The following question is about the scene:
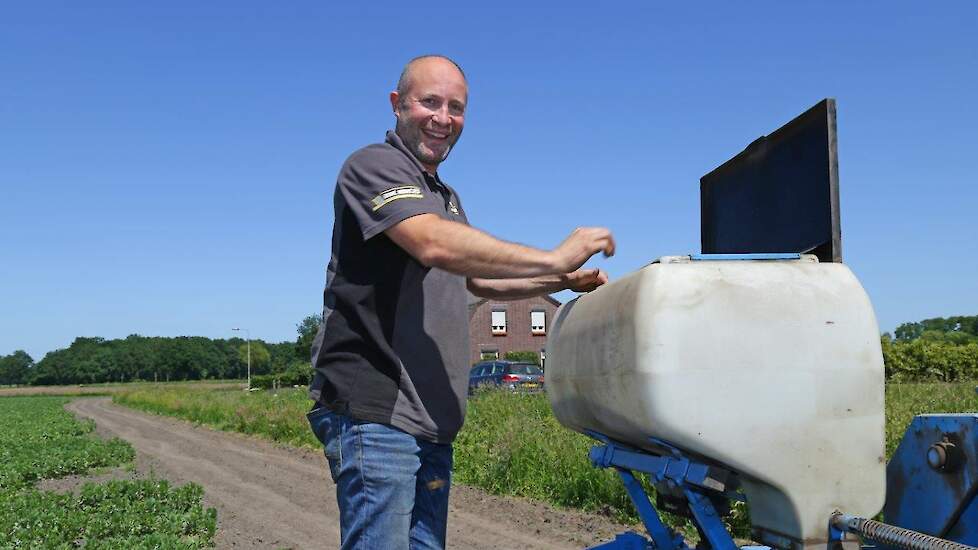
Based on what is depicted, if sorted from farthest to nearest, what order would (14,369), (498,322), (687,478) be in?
(14,369)
(498,322)
(687,478)

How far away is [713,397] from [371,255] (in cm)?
90

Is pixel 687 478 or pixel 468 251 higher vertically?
pixel 468 251

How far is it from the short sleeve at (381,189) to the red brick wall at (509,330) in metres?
43.7

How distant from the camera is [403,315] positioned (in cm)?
206

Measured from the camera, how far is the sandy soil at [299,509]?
6202 mm

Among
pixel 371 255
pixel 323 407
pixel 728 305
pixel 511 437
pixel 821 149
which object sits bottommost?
pixel 511 437

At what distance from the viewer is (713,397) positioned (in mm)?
1801

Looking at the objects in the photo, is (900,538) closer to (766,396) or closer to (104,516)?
(766,396)

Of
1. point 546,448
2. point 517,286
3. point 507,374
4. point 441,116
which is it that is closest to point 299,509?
point 546,448

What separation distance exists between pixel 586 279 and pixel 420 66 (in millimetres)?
841

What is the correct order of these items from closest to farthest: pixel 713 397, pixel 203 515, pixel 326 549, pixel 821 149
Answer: pixel 713 397 → pixel 821 149 → pixel 326 549 → pixel 203 515

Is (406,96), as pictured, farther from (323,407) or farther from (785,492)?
(785,492)

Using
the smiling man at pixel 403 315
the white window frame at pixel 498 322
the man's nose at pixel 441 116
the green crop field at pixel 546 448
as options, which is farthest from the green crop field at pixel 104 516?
the white window frame at pixel 498 322

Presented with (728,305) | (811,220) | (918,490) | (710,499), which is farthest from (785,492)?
(811,220)
